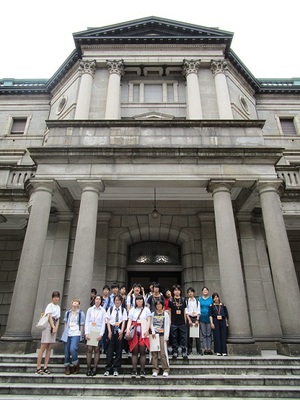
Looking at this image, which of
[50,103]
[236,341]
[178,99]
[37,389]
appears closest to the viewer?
[37,389]

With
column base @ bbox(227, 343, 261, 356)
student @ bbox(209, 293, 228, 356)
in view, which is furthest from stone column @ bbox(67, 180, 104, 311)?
column base @ bbox(227, 343, 261, 356)

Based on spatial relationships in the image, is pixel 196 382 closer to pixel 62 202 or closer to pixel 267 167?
pixel 267 167

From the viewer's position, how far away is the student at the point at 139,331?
6.60 m

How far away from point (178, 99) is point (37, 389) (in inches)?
648

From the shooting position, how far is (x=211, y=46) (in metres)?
18.7

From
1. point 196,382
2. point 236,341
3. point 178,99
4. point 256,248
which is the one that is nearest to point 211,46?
point 178,99

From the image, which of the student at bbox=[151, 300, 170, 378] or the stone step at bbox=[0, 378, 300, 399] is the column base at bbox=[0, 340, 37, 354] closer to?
the stone step at bbox=[0, 378, 300, 399]

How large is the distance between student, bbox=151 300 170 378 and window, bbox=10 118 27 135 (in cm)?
1802

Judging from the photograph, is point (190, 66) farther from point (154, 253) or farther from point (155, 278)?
point (155, 278)

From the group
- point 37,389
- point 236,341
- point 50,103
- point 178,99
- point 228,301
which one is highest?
point 50,103

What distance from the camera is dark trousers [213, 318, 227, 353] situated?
8531 mm

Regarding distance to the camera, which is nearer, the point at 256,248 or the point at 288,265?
the point at 288,265

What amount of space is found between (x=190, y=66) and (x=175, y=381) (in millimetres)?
17213

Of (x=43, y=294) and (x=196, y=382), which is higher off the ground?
(x=43, y=294)
